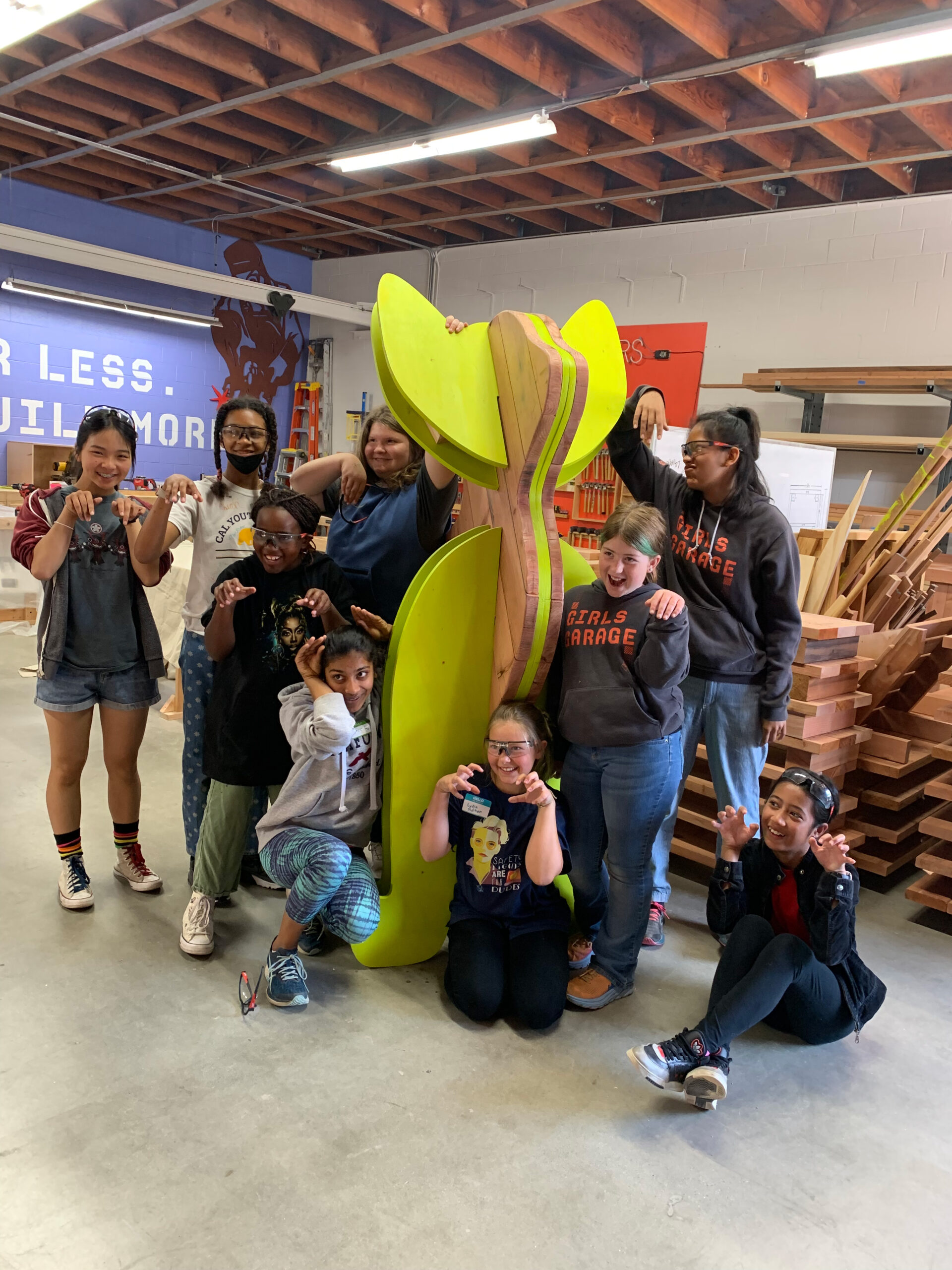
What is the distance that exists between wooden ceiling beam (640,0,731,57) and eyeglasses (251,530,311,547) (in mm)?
3469

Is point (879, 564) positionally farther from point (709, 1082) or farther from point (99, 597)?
point (99, 597)

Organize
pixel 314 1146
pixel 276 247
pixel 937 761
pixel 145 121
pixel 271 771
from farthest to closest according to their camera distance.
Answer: pixel 276 247 < pixel 145 121 < pixel 937 761 < pixel 271 771 < pixel 314 1146

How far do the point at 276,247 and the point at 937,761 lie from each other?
959 centimetres

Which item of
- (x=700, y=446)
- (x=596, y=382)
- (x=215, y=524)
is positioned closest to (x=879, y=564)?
(x=700, y=446)

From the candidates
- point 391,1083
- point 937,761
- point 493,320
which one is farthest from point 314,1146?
point 937,761

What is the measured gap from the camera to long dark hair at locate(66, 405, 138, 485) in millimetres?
2496

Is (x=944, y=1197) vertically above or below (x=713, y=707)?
below

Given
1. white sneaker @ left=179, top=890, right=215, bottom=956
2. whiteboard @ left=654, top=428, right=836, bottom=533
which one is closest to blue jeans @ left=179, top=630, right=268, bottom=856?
white sneaker @ left=179, top=890, right=215, bottom=956

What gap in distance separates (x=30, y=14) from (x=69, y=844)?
4.14 m

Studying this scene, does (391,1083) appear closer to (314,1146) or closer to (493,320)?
(314,1146)

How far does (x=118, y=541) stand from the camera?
261 cm

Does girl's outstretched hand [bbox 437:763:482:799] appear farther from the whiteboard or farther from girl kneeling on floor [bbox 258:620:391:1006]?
the whiteboard

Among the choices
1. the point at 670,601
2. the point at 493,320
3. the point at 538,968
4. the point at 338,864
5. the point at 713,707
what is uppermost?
the point at 493,320

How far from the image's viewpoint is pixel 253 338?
35.2ft
